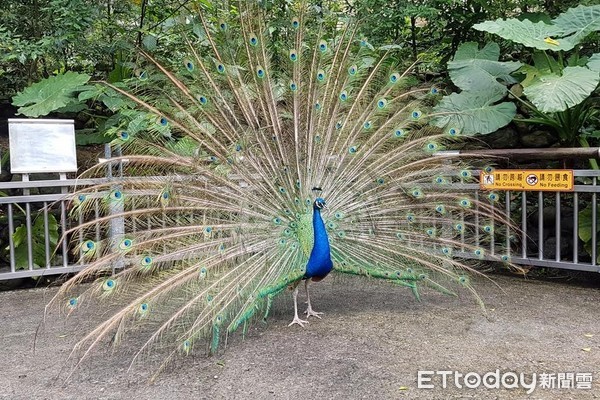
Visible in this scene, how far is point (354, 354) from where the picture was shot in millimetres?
3760

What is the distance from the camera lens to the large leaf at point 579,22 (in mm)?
5699

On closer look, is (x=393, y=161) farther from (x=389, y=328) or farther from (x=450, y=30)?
(x=450, y=30)

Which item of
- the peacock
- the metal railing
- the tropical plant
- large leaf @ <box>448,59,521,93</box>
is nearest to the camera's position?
the peacock

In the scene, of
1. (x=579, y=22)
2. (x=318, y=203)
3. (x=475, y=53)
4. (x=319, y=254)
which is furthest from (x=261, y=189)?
(x=579, y=22)

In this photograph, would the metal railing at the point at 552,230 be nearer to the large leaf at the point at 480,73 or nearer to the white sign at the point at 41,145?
the large leaf at the point at 480,73

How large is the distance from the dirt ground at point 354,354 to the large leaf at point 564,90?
1783 mm

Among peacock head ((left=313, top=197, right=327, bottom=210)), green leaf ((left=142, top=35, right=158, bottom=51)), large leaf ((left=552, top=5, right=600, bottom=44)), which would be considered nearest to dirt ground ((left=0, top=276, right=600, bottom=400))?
peacock head ((left=313, top=197, right=327, bottom=210))

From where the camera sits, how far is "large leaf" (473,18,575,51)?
5498 mm

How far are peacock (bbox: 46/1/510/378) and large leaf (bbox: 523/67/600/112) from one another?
930 mm

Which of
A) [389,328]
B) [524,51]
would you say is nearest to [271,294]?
[389,328]

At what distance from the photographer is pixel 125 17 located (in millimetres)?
8430

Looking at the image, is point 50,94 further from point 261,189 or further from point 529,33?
point 529,33

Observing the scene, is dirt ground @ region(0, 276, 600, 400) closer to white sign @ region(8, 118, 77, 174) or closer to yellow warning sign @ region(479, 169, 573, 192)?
yellow warning sign @ region(479, 169, 573, 192)

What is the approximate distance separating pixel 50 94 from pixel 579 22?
5890mm
